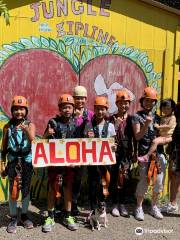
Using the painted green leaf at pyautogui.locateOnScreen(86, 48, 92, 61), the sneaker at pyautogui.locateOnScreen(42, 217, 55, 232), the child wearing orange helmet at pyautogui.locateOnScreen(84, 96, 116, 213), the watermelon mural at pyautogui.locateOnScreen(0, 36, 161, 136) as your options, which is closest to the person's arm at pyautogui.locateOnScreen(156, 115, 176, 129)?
the child wearing orange helmet at pyautogui.locateOnScreen(84, 96, 116, 213)

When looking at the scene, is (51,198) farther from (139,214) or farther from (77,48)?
(77,48)

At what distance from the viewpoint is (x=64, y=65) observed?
6.55m

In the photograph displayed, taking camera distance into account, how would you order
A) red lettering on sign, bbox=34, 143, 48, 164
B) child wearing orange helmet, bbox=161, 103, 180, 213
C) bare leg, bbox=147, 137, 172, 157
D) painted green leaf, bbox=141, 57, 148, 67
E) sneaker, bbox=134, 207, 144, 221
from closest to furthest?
1. red lettering on sign, bbox=34, 143, 48, 164
2. bare leg, bbox=147, 137, 172, 157
3. sneaker, bbox=134, 207, 144, 221
4. child wearing orange helmet, bbox=161, 103, 180, 213
5. painted green leaf, bbox=141, 57, 148, 67

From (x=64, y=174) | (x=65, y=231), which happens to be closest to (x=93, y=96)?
(x=64, y=174)

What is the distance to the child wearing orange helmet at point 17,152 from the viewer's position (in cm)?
537

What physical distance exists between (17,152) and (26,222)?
37.6 inches

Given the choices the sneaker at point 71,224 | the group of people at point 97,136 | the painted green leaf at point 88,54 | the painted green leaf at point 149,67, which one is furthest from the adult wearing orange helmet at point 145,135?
the painted green leaf at point 88,54

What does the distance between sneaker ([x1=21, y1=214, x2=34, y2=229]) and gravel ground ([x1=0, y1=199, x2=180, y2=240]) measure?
58 millimetres

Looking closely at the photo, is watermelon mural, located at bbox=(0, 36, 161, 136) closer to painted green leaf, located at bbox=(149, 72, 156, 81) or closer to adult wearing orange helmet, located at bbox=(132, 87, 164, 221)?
painted green leaf, located at bbox=(149, 72, 156, 81)

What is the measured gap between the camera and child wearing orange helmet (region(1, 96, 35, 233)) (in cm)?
537

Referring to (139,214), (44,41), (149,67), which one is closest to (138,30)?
(149,67)

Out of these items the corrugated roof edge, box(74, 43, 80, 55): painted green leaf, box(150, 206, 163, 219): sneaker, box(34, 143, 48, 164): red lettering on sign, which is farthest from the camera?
the corrugated roof edge

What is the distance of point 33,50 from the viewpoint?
638cm

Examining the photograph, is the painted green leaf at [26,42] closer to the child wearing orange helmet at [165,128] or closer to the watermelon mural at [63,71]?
the watermelon mural at [63,71]
